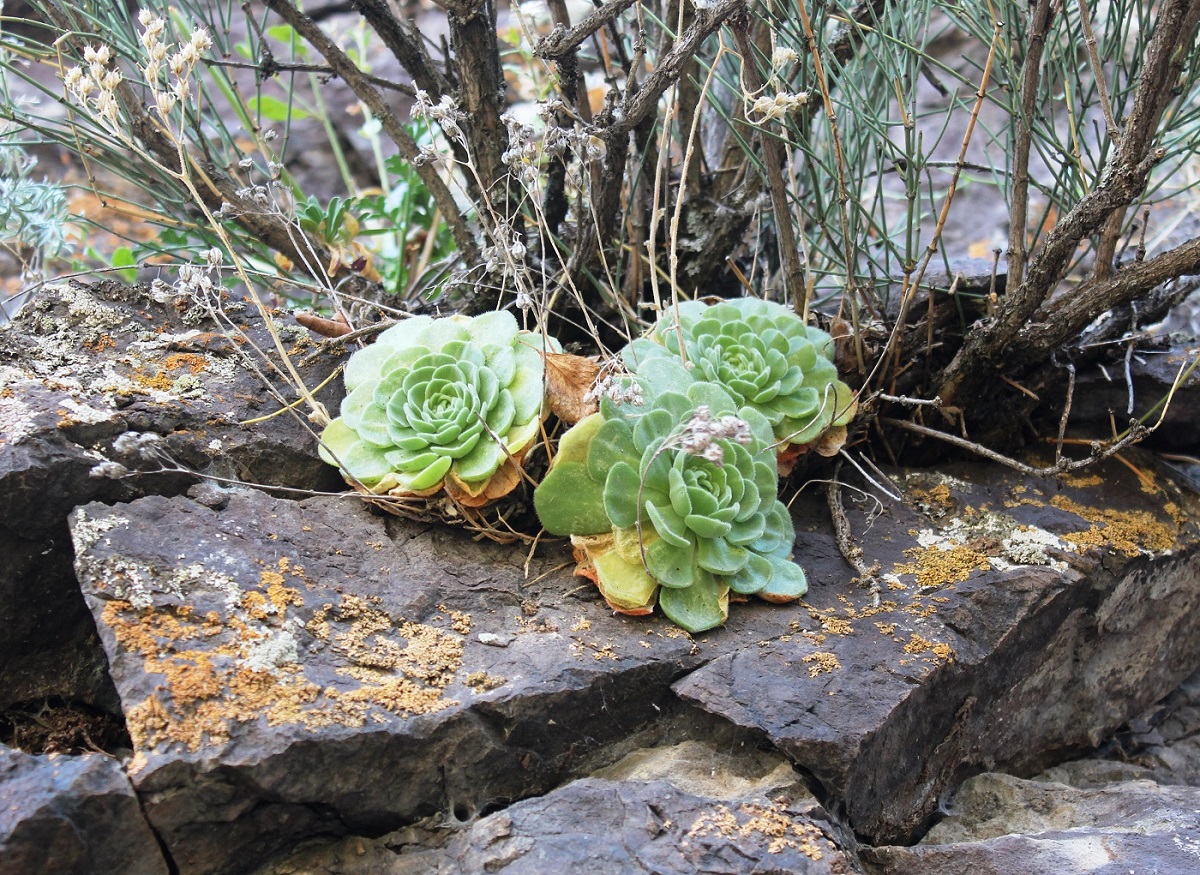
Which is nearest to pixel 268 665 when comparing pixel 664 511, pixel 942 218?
pixel 664 511

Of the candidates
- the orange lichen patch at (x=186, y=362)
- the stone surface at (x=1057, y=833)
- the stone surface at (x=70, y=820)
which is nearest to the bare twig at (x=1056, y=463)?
the stone surface at (x=1057, y=833)

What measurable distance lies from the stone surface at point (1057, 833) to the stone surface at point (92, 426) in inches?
48.3

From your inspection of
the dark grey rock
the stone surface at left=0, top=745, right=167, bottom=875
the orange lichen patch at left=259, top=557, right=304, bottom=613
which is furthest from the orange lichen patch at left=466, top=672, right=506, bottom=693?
the stone surface at left=0, top=745, right=167, bottom=875

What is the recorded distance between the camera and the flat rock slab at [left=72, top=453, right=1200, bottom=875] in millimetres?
1309

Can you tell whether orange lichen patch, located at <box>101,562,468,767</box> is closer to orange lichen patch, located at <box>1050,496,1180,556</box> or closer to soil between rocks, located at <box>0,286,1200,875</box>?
soil between rocks, located at <box>0,286,1200,875</box>

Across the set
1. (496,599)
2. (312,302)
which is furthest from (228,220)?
(496,599)

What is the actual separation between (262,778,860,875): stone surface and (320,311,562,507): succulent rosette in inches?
21.8

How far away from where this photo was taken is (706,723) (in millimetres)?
1537

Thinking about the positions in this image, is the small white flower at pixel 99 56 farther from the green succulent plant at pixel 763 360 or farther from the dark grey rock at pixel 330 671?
the green succulent plant at pixel 763 360

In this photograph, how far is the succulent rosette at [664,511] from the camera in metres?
1.60

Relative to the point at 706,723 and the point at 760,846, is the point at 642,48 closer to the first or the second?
the point at 706,723

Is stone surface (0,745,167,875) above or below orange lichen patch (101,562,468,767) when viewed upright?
below

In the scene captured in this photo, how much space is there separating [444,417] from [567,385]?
9.2 inches

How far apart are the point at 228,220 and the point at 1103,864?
82.5 inches
